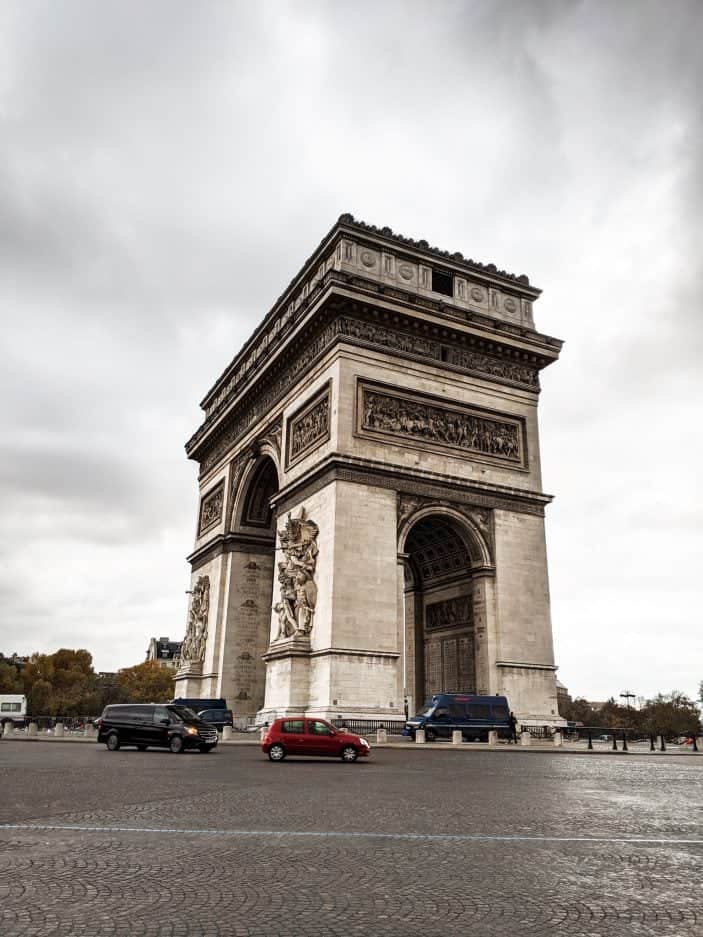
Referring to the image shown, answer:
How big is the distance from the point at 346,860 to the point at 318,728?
13.2 m

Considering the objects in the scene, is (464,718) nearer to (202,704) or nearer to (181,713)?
(181,713)

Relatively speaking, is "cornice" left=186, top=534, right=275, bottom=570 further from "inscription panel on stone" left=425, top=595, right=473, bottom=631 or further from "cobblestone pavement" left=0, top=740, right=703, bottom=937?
"cobblestone pavement" left=0, top=740, right=703, bottom=937

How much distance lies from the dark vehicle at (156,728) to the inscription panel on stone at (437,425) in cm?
1150

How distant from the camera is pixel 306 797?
9.99 metres

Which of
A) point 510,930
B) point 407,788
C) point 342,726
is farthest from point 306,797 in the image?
point 342,726

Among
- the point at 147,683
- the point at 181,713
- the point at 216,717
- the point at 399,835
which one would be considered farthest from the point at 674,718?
the point at 399,835

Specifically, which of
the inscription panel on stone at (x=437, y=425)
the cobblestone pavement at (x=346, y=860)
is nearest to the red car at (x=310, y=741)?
the cobblestone pavement at (x=346, y=860)

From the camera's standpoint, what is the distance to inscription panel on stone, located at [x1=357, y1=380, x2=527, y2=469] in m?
28.7

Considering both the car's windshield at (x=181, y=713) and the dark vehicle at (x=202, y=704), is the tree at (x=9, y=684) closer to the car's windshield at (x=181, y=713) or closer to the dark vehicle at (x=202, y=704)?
the dark vehicle at (x=202, y=704)

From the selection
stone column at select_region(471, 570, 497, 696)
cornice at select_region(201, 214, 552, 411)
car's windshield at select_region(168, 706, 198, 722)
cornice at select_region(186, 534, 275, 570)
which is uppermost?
cornice at select_region(201, 214, 552, 411)

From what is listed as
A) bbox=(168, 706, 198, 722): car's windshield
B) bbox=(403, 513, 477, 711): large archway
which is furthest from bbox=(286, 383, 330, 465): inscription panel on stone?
bbox=(168, 706, 198, 722): car's windshield

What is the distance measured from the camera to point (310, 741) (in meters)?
18.3

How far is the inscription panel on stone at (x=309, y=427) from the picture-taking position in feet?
95.9

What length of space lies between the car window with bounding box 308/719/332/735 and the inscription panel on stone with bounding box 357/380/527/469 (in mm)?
11931
